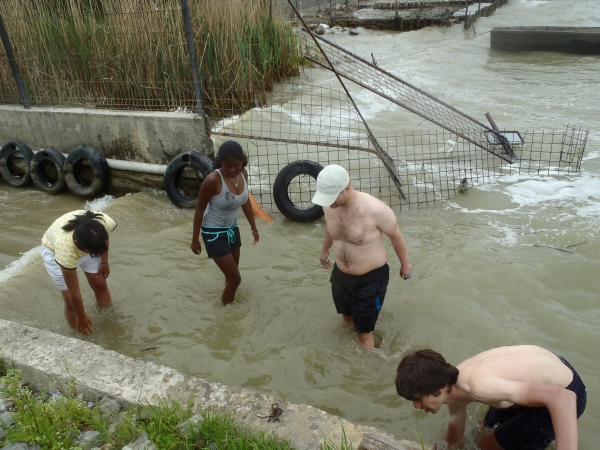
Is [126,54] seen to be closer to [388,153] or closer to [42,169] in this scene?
[42,169]

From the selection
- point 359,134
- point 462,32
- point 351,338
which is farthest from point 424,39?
point 351,338

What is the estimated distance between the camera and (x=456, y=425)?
2916 mm

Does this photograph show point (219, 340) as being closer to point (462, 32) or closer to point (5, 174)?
point (5, 174)

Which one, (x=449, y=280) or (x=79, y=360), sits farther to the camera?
(x=449, y=280)

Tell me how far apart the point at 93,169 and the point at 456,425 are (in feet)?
20.4

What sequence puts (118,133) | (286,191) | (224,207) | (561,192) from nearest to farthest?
(224,207), (286,191), (561,192), (118,133)

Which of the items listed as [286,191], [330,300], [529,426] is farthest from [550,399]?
[286,191]

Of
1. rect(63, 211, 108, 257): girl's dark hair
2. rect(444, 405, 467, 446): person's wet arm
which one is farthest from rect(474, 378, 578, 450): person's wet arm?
rect(63, 211, 108, 257): girl's dark hair

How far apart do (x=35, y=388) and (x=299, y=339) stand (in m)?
2.02

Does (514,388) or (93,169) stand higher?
(514,388)

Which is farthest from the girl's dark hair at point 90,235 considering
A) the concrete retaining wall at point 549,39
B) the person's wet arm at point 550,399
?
the concrete retaining wall at point 549,39

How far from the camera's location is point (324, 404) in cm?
350

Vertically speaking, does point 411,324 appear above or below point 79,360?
below

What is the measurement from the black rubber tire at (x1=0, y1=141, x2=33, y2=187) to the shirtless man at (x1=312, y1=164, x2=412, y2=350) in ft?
19.4
